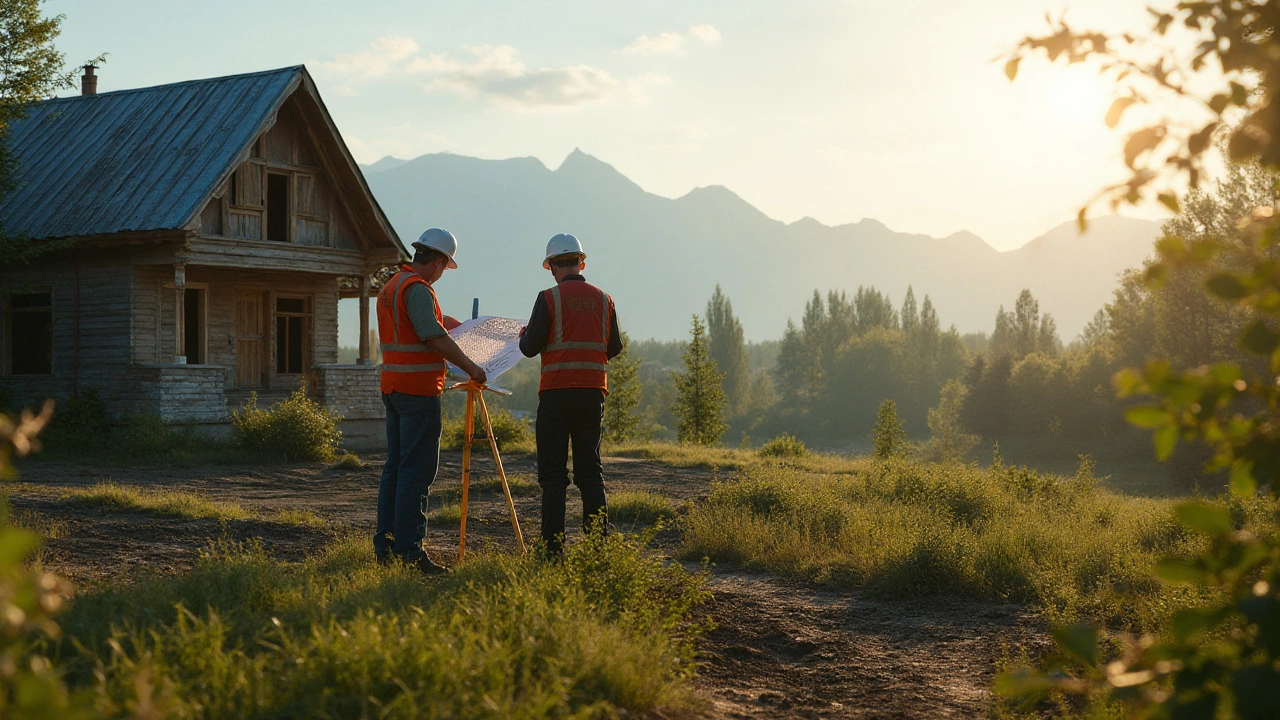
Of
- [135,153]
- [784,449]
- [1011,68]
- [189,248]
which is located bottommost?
[784,449]

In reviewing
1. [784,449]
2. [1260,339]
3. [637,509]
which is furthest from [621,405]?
[1260,339]

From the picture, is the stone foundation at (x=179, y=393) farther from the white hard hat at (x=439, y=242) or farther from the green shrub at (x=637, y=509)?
the white hard hat at (x=439, y=242)

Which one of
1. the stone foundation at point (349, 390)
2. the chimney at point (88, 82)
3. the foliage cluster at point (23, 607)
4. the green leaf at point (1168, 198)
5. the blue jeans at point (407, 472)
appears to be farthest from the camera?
the chimney at point (88, 82)

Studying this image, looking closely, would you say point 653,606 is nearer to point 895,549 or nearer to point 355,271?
point 895,549

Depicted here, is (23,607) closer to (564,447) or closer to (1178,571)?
(1178,571)

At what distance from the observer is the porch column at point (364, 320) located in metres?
22.8

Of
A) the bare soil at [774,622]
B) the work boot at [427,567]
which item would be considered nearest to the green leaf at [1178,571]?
the bare soil at [774,622]

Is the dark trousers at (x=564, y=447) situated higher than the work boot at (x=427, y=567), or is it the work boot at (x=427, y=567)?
the dark trousers at (x=564, y=447)

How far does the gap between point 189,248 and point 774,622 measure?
50.5ft

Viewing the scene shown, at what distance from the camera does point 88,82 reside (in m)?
24.8

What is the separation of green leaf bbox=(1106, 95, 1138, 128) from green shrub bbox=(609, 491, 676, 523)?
8.11m

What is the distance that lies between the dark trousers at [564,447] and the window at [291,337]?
672 inches

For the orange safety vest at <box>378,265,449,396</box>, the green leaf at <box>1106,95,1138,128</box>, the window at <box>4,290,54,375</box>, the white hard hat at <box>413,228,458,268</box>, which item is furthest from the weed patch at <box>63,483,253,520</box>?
the window at <box>4,290,54,375</box>

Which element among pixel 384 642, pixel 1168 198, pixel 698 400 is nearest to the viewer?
pixel 1168 198
